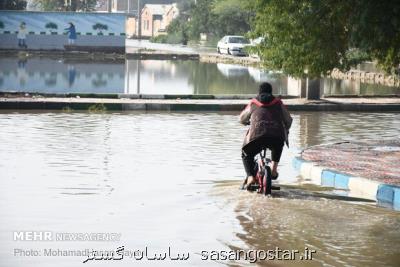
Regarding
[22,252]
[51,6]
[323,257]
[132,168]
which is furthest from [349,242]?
[51,6]

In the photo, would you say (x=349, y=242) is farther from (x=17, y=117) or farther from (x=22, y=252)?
(x=17, y=117)

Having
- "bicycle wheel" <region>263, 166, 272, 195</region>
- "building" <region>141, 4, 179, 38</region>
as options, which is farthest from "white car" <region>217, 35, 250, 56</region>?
"building" <region>141, 4, 179, 38</region>

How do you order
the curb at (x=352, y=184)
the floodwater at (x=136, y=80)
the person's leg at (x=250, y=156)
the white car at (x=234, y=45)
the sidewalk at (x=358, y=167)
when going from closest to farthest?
the curb at (x=352, y=184) → the person's leg at (x=250, y=156) → the sidewalk at (x=358, y=167) → the floodwater at (x=136, y=80) → the white car at (x=234, y=45)

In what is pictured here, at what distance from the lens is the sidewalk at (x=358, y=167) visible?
43.0 feet

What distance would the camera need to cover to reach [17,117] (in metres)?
23.9

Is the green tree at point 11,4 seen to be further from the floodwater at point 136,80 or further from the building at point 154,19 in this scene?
the building at point 154,19

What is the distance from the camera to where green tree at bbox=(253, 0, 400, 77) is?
50.3 ft

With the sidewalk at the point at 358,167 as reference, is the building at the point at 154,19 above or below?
above

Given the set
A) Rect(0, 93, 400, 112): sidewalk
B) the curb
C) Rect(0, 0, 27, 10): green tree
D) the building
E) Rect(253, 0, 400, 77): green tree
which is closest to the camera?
the curb

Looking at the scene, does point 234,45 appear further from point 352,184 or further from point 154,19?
point 154,19

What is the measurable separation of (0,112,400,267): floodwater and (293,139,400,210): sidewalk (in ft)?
1.00

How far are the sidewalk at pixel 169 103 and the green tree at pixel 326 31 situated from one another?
3.47m

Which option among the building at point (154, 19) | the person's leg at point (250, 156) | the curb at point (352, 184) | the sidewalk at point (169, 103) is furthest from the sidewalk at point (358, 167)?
the building at point (154, 19)

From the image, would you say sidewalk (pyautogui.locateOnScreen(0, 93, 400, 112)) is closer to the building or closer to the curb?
the curb
